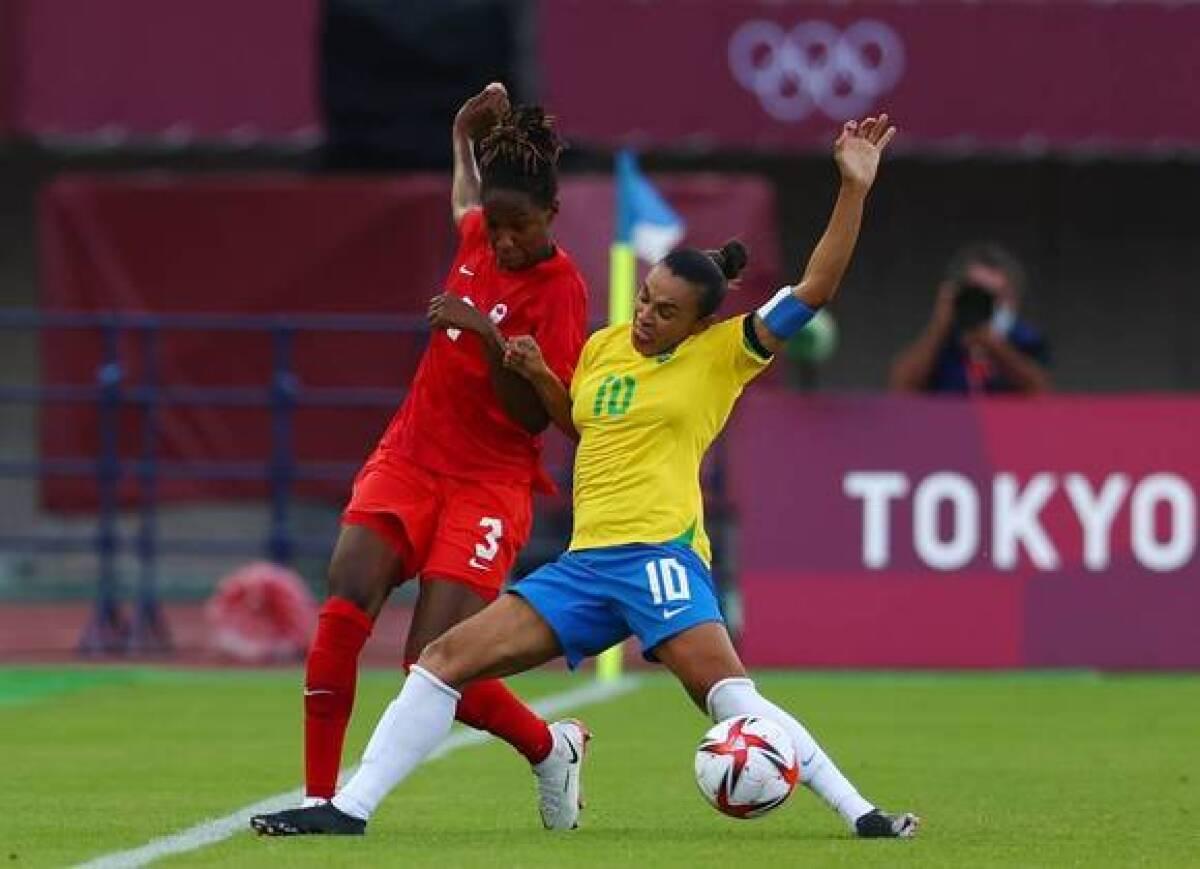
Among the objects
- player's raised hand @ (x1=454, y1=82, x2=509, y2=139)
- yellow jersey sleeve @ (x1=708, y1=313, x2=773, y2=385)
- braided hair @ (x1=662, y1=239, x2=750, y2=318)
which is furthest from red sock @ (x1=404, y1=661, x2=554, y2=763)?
player's raised hand @ (x1=454, y1=82, x2=509, y2=139)

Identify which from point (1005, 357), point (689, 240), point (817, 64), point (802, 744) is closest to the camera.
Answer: point (802, 744)

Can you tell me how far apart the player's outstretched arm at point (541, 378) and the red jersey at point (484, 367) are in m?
0.20

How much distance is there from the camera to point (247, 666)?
19.3 meters

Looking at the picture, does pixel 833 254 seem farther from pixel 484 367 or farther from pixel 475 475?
pixel 475 475

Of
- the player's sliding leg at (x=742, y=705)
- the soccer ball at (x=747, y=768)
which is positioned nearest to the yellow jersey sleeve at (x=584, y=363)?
the player's sliding leg at (x=742, y=705)

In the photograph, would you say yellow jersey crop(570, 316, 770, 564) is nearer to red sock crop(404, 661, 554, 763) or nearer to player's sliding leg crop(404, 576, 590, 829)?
player's sliding leg crop(404, 576, 590, 829)

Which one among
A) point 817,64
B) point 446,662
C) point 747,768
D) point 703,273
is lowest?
point 747,768

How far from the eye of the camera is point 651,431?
1005 centimetres

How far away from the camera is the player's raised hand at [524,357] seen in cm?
1012

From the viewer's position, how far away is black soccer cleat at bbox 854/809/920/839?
9.81m

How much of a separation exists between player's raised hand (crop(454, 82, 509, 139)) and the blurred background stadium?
764 centimetres

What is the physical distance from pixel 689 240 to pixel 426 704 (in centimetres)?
1211

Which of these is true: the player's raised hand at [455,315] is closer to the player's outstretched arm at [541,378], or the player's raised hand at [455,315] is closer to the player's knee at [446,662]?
the player's outstretched arm at [541,378]

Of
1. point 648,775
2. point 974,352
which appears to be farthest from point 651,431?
point 974,352
